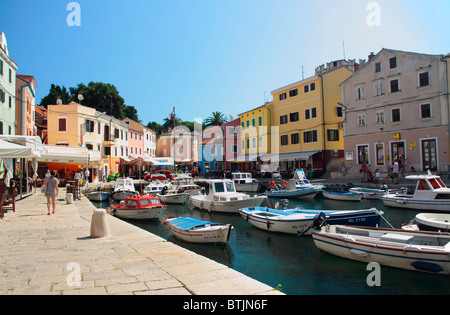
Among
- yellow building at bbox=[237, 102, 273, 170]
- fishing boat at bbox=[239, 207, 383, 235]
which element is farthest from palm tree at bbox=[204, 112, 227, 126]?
fishing boat at bbox=[239, 207, 383, 235]

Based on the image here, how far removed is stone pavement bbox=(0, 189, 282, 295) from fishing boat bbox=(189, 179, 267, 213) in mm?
11556

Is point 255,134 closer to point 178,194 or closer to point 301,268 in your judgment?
point 178,194

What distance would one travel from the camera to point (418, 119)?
94.1ft

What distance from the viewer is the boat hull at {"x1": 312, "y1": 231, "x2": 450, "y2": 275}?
8.66m

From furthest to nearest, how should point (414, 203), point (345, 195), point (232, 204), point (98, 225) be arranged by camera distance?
1. point (345, 195)
2. point (232, 204)
3. point (414, 203)
4. point (98, 225)

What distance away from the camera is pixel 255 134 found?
161ft

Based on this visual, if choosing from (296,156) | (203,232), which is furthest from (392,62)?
(203,232)

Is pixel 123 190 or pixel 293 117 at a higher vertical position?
pixel 293 117

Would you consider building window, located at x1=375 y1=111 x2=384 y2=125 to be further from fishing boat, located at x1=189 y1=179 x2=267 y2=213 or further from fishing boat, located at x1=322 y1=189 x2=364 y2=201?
fishing boat, located at x1=189 y1=179 x2=267 y2=213

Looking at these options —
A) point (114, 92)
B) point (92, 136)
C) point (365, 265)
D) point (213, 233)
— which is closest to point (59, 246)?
point (213, 233)

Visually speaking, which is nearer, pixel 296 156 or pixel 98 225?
pixel 98 225

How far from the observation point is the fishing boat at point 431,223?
11195 mm

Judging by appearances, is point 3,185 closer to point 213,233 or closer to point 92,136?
point 213,233

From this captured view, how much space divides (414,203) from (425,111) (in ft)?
43.2
